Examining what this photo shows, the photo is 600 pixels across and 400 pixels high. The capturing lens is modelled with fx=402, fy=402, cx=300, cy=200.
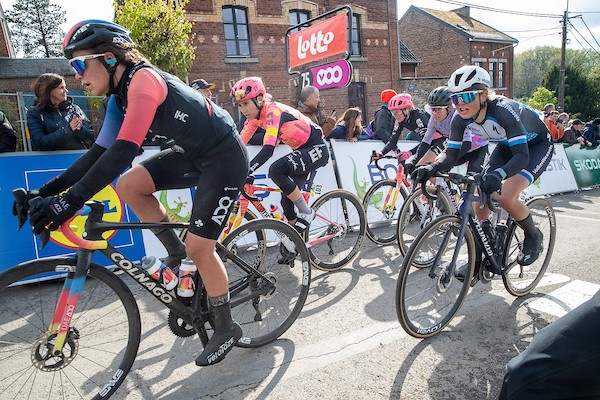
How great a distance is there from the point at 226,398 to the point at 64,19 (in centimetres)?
5243

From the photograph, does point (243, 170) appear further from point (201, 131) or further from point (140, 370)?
point (140, 370)

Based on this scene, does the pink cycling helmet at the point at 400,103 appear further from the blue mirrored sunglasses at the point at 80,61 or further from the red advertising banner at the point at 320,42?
the blue mirrored sunglasses at the point at 80,61

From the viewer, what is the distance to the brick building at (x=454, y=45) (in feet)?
104

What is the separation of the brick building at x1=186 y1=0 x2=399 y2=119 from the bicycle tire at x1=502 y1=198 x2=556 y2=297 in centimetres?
1308

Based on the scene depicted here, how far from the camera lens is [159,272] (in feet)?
8.52

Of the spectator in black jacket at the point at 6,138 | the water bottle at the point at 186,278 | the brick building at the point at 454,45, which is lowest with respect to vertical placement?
the water bottle at the point at 186,278

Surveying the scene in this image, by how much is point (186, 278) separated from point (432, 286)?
1960mm

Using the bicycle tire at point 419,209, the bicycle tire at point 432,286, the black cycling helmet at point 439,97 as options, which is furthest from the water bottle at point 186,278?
the black cycling helmet at point 439,97

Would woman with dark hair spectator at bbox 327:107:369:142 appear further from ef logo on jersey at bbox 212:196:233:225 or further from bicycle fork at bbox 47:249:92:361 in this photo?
bicycle fork at bbox 47:249:92:361

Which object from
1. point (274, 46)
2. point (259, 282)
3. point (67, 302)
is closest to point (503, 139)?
point (259, 282)

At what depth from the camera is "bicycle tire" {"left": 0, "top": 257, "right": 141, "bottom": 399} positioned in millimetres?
2230

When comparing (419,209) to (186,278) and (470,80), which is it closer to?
(470,80)

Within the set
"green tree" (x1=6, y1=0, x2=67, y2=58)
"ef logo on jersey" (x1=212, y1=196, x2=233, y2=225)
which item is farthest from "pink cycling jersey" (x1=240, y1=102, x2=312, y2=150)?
"green tree" (x1=6, y1=0, x2=67, y2=58)

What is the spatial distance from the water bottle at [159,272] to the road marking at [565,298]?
3202mm
